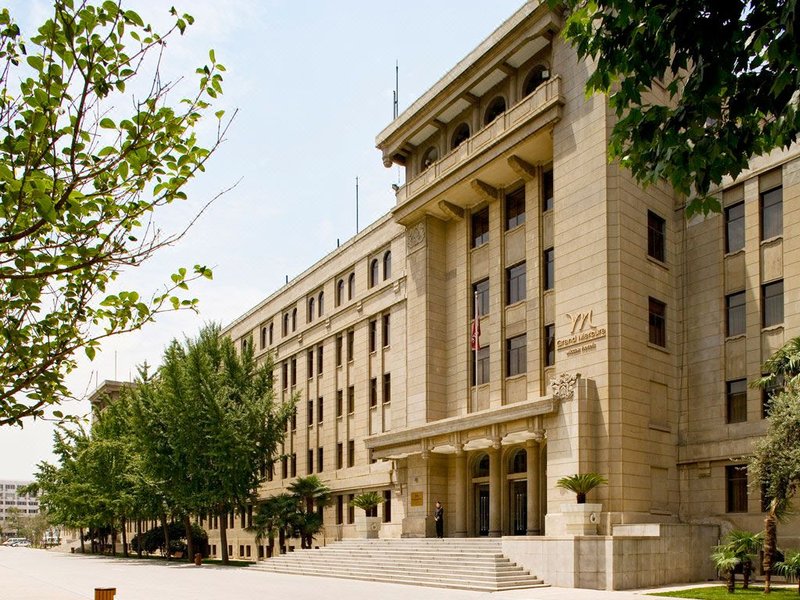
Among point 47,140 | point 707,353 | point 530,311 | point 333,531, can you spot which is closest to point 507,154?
point 530,311

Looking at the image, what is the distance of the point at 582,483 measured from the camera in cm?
2772

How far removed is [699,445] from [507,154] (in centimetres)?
1328

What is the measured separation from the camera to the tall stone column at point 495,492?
34.0 metres

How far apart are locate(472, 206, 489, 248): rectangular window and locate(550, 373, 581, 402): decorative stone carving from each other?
989cm

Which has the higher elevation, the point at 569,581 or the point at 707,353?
the point at 707,353

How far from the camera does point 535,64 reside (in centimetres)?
3500

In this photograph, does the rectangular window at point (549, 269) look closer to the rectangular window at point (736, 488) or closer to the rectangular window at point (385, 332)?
the rectangular window at point (736, 488)

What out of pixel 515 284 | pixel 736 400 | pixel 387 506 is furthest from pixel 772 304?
pixel 387 506

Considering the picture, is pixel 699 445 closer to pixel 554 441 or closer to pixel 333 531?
pixel 554 441

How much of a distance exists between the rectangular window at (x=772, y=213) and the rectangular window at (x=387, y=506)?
73.8 feet

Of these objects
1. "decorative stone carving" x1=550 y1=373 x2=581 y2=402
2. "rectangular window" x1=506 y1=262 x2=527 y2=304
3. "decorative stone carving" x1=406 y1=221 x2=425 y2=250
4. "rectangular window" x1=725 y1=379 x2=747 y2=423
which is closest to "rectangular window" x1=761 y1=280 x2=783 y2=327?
"rectangular window" x1=725 y1=379 x2=747 y2=423

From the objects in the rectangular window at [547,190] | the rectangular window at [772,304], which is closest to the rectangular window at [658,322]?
the rectangular window at [772,304]

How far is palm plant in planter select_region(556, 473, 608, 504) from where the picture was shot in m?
27.7

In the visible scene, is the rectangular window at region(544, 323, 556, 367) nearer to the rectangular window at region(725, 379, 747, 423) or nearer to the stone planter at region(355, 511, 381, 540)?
the rectangular window at region(725, 379, 747, 423)
